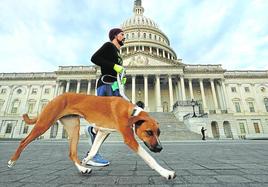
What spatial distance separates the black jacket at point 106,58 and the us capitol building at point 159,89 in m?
31.4

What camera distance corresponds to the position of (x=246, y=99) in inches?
1603

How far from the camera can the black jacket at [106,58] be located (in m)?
3.32

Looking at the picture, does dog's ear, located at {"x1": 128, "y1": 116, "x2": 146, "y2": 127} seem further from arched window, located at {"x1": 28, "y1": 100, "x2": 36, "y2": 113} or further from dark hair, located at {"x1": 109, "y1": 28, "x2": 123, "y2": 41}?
arched window, located at {"x1": 28, "y1": 100, "x2": 36, "y2": 113}

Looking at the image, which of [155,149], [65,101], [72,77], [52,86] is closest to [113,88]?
[65,101]

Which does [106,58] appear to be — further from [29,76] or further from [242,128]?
[29,76]

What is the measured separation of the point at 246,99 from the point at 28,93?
56562 mm

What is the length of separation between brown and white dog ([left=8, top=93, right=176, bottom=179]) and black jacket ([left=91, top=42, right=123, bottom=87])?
1.03 metres

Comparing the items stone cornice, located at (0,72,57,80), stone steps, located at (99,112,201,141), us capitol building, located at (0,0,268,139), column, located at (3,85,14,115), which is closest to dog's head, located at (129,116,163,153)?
stone steps, located at (99,112,201,141)

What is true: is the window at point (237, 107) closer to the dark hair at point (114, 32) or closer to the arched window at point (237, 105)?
the arched window at point (237, 105)

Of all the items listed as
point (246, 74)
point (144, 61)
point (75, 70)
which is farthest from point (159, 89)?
point (246, 74)

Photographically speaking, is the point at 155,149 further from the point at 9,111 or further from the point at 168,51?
the point at 168,51

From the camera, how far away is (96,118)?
238cm

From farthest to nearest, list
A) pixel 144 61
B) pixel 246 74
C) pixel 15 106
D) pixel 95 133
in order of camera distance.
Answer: pixel 246 74 → pixel 15 106 → pixel 144 61 → pixel 95 133

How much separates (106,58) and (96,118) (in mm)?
1506
